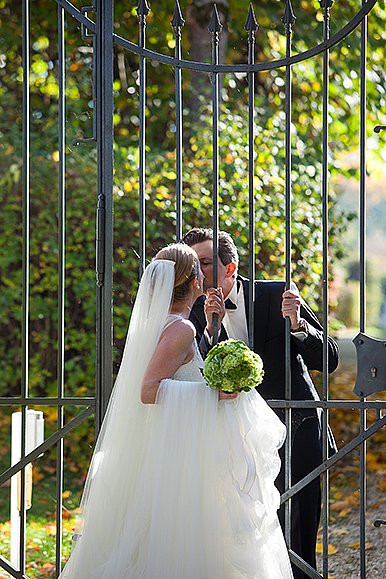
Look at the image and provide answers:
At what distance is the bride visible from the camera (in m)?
3.50

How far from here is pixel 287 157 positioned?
3713 millimetres

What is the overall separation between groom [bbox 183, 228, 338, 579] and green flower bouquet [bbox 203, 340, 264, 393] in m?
0.46

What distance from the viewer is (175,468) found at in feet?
11.8

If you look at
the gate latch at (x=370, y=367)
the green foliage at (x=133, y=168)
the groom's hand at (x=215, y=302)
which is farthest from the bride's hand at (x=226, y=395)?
the green foliage at (x=133, y=168)

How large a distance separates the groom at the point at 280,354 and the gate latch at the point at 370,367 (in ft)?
1.08

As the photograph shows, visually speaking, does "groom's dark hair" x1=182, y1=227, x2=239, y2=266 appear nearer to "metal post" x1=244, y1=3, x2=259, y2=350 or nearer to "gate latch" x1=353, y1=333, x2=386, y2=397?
"metal post" x1=244, y1=3, x2=259, y2=350

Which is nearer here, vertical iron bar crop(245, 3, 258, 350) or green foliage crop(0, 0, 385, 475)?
vertical iron bar crop(245, 3, 258, 350)

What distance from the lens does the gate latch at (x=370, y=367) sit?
144 inches

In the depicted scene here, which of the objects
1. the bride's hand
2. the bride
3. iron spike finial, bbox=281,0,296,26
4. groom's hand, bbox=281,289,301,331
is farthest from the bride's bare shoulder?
iron spike finial, bbox=281,0,296,26

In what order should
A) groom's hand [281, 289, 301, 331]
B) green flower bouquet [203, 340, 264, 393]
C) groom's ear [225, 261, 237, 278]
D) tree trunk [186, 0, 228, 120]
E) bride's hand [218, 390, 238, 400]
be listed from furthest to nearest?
1. tree trunk [186, 0, 228, 120]
2. groom's ear [225, 261, 237, 278]
3. groom's hand [281, 289, 301, 331]
4. bride's hand [218, 390, 238, 400]
5. green flower bouquet [203, 340, 264, 393]

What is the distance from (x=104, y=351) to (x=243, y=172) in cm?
358

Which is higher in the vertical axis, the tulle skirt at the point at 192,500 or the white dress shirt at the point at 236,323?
the white dress shirt at the point at 236,323

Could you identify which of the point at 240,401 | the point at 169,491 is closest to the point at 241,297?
the point at 240,401

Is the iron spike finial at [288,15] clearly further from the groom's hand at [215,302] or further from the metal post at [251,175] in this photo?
the groom's hand at [215,302]
